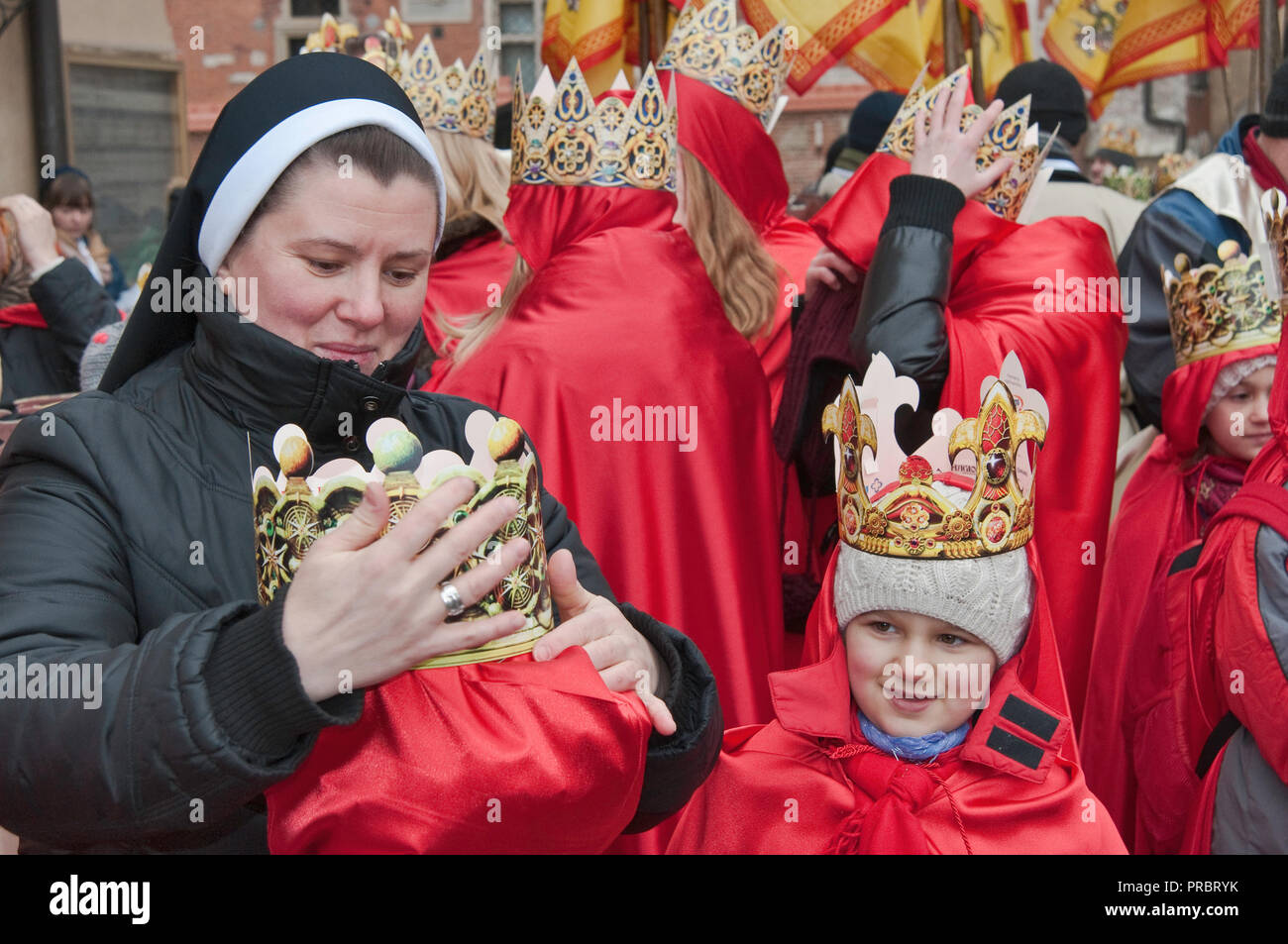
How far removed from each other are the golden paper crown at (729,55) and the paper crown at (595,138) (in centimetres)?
78

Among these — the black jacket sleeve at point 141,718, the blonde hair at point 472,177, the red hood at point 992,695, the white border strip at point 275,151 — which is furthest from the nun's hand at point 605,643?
the blonde hair at point 472,177

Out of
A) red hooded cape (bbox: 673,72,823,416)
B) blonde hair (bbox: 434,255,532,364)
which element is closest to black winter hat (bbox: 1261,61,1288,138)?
red hooded cape (bbox: 673,72,823,416)

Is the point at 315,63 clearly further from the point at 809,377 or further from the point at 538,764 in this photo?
the point at 809,377

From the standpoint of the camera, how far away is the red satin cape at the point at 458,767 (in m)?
1.42

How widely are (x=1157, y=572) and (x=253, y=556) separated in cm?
267

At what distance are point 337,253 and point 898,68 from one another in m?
4.13

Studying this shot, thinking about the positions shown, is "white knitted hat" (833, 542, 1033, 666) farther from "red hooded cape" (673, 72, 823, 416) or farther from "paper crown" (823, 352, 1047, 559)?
"red hooded cape" (673, 72, 823, 416)

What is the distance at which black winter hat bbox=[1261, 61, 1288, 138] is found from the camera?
12.2ft

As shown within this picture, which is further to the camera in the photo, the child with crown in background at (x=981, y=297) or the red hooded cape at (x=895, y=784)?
the child with crown in background at (x=981, y=297)

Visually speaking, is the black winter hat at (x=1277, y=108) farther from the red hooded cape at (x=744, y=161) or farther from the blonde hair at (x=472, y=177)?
the blonde hair at (x=472, y=177)

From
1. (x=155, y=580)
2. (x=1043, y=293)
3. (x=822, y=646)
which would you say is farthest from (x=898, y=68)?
(x=155, y=580)

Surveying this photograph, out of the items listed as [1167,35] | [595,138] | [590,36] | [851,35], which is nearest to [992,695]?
[595,138]

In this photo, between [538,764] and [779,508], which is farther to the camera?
[779,508]

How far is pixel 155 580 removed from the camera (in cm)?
155
